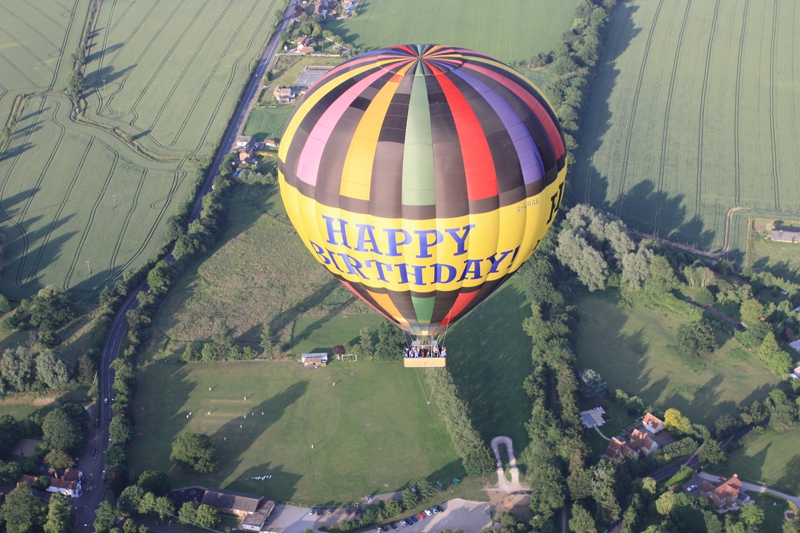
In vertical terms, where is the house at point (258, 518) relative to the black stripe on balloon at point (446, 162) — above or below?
below

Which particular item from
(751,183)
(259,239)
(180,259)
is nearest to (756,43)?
(751,183)

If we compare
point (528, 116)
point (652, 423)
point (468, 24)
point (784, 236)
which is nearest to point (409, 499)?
A: point (652, 423)

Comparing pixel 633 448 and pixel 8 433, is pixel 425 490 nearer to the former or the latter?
pixel 633 448

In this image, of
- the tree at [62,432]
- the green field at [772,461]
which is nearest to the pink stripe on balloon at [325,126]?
the tree at [62,432]

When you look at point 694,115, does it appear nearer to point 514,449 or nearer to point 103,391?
point 514,449

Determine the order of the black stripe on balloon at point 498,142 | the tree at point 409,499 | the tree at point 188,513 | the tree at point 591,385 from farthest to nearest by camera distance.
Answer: the tree at point 591,385 < the tree at point 409,499 < the tree at point 188,513 < the black stripe on balloon at point 498,142

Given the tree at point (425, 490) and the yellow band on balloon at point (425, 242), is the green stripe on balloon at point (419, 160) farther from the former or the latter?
the tree at point (425, 490)
